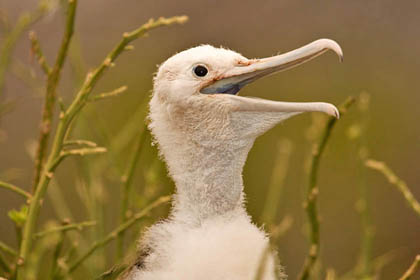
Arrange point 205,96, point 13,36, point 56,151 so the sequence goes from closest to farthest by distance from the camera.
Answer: point 56,151 < point 205,96 < point 13,36

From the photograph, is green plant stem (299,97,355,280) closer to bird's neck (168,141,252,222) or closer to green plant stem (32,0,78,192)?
bird's neck (168,141,252,222)

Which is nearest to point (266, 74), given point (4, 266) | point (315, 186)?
point (315, 186)

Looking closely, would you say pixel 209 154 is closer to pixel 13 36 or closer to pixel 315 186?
pixel 315 186

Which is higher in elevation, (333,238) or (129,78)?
(129,78)

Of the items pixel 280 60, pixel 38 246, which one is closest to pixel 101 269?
pixel 38 246

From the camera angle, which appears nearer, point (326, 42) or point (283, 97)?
point (326, 42)

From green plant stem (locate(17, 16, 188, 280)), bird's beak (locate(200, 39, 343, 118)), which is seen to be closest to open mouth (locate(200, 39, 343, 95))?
bird's beak (locate(200, 39, 343, 118))

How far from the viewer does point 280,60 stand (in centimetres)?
68

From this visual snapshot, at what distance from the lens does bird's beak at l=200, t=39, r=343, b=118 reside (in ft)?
2.09

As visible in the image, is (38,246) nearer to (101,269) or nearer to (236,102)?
(101,269)

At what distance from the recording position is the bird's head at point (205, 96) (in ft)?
2.34

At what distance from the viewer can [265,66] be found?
2.28ft

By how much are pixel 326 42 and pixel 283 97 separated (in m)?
1.50

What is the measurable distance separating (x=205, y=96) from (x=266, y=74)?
6 centimetres
